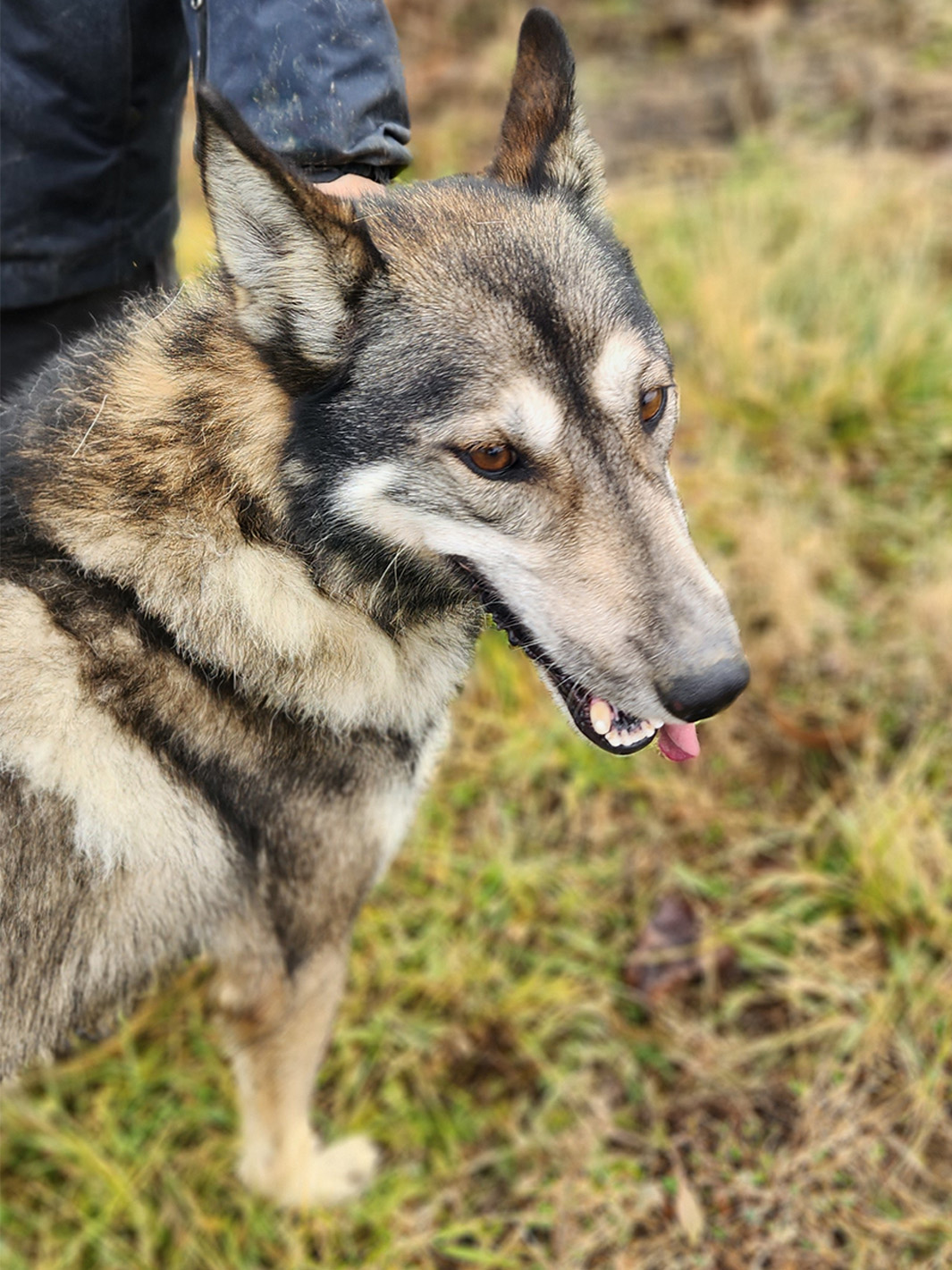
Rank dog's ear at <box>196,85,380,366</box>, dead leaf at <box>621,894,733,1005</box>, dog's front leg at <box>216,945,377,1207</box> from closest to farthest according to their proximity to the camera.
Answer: dog's ear at <box>196,85,380,366</box> → dog's front leg at <box>216,945,377,1207</box> → dead leaf at <box>621,894,733,1005</box>

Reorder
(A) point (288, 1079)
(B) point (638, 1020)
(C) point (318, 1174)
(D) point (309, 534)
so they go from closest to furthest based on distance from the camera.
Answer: (D) point (309, 534), (A) point (288, 1079), (C) point (318, 1174), (B) point (638, 1020)

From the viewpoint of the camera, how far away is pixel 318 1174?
2443 mm

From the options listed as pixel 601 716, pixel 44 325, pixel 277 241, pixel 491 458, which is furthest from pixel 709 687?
pixel 44 325

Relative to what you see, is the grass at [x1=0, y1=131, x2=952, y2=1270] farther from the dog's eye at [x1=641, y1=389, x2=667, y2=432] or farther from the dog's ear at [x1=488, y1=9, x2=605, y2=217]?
the dog's ear at [x1=488, y1=9, x2=605, y2=217]

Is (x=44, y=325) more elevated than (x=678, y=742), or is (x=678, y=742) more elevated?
(x=44, y=325)

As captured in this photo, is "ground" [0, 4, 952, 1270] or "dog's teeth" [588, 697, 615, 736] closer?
"dog's teeth" [588, 697, 615, 736]

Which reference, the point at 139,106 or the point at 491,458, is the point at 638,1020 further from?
the point at 139,106

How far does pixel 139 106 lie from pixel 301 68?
561 mm

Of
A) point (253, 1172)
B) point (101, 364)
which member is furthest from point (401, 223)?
point (253, 1172)

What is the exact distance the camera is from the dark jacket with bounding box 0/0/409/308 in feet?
5.97

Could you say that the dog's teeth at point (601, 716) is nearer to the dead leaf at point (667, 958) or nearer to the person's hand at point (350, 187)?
the person's hand at point (350, 187)

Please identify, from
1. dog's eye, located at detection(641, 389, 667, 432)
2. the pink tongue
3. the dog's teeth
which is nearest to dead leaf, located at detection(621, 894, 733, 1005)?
the pink tongue

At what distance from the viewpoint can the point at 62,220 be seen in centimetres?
223

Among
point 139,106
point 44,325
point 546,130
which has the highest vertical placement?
point 546,130
